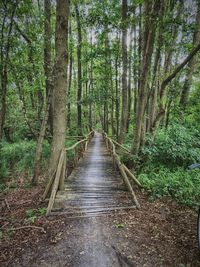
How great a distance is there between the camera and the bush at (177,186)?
5473mm

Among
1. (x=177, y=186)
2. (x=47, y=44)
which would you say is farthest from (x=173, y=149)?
(x=47, y=44)

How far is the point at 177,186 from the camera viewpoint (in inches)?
236

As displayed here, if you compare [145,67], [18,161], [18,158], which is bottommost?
[18,161]

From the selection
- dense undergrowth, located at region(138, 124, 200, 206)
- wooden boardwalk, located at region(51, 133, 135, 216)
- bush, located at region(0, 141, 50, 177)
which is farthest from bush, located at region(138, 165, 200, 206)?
bush, located at region(0, 141, 50, 177)

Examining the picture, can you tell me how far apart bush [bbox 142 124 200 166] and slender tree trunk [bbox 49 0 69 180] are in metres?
3.46

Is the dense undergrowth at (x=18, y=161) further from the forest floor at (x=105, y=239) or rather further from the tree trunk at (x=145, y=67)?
the tree trunk at (x=145, y=67)

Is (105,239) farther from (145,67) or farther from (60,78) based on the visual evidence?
(145,67)

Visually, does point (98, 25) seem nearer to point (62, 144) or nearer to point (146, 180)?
point (62, 144)

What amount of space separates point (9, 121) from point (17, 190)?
865 centimetres

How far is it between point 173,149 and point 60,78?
5269 millimetres

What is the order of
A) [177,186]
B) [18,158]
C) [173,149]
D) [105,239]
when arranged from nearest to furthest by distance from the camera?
[105,239] < [177,186] < [173,149] < [18,158]

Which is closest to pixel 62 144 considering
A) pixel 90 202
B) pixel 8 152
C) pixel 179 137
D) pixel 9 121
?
pixel 90 202

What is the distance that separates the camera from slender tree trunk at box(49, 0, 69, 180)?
5.63 m

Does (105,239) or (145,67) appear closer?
(105,239)
